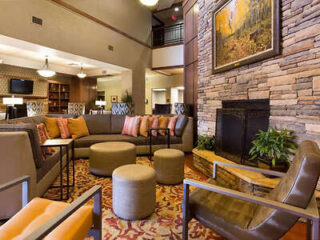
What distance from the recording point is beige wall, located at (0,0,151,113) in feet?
13.1

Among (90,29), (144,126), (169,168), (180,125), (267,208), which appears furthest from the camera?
(90,29)

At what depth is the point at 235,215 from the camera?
1.24 meters

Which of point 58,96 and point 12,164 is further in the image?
point 58,96

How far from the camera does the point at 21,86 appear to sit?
7676mm

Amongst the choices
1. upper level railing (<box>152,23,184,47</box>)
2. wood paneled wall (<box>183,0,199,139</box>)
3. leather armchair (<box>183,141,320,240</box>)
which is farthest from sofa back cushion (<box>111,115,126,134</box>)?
upper level railing (<box>152,23,184,47</box>)

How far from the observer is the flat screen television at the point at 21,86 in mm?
7426

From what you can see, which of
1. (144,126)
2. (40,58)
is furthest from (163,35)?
(144,126)

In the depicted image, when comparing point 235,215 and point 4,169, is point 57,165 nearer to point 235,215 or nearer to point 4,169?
point 4,169

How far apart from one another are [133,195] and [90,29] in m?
5.53

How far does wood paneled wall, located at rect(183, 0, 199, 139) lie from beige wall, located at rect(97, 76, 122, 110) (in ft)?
20.7

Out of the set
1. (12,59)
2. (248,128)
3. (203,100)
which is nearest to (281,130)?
(248,128)

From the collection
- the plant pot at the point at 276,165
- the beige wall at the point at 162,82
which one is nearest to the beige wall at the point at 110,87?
the beige wall at the point at 162,82

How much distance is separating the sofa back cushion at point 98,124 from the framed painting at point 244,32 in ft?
8.86

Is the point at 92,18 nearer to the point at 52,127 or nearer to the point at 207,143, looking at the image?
the point at 52,127
